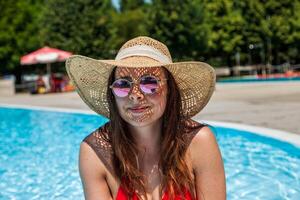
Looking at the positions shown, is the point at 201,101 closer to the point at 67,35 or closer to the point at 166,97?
the point at 166,97

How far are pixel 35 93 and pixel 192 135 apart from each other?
27378mm

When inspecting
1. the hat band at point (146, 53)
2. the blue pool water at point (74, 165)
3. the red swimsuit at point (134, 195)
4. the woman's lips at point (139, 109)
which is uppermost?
the hat band at point (146, 53)

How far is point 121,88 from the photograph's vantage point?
2.18 m

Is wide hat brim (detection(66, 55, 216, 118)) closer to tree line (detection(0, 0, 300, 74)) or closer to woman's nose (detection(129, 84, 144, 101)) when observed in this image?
woman's nose (detection(129, 84, 144, 101))

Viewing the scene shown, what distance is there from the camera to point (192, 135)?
226 cm

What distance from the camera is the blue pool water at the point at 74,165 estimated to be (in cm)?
611

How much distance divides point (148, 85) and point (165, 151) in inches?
14.8

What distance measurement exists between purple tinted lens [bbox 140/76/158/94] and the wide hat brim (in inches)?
5.4

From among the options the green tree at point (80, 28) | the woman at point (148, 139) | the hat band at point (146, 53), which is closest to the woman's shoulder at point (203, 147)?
the woman at point (148, 139)

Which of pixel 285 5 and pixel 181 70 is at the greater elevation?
pixel 285 5

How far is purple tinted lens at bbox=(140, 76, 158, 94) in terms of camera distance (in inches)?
84.6

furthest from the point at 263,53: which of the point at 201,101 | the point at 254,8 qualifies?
the point at 201,101

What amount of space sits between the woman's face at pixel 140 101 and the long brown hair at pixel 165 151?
0.11 meters

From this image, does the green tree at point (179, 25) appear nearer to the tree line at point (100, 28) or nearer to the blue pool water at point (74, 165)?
the tree line at point (100, 28)
